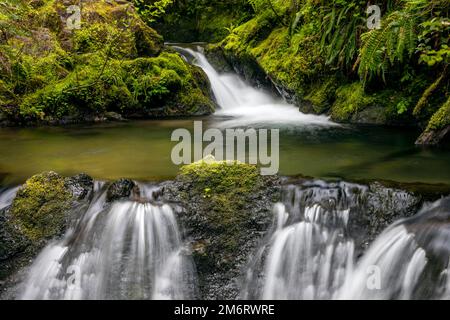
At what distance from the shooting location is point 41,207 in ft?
16.4

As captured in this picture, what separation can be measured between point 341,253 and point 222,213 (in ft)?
4.20

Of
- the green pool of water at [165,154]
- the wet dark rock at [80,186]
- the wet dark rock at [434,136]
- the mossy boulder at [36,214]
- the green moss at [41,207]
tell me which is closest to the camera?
the mossy boulder at [36,214]

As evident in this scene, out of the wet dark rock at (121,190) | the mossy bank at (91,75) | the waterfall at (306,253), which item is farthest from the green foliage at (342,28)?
the wet dark rock at (121,190)

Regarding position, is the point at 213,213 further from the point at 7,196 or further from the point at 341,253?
the point at 7,196

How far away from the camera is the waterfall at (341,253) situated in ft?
13.5

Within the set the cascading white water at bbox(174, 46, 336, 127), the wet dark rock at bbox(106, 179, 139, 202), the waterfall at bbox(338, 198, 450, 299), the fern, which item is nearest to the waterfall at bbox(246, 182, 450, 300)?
the waterfall at bbox(338, 198, 450, 299)

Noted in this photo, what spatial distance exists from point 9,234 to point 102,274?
114 centimetres

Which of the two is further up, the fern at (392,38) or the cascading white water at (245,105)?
the fern at (392,38)

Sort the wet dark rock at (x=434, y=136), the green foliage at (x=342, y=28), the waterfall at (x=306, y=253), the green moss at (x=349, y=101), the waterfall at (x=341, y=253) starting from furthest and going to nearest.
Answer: the green moss at (x=349, y=101)
the green foliage at (x=342, y=28)
the wet dark rock at (x=434, y=136)
the waterfall at (x=306, y=253)
the waterfall at (x=341, y=253)

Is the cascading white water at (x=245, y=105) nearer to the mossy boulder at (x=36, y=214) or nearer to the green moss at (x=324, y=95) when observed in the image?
the green moss at (x=324, y=95)

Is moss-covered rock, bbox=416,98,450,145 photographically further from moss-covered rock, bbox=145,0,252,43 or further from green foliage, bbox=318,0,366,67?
moss-covered rock, bbox=145,0,252,43

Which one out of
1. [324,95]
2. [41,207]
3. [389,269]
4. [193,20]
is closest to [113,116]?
[324,95]

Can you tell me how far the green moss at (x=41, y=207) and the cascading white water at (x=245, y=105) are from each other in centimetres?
516
